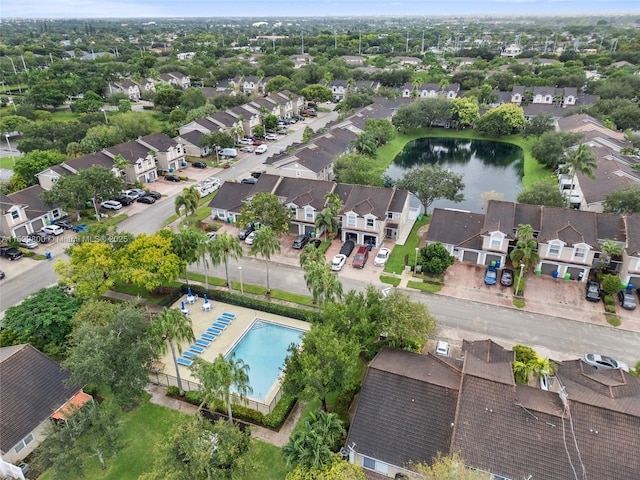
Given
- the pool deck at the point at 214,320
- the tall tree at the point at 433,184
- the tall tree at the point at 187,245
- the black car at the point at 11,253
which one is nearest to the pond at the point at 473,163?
the tall tree at the point at 433,184

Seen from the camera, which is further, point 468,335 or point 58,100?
point 58,100

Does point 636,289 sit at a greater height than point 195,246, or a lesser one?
lesser

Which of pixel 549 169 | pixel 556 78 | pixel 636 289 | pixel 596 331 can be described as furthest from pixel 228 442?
pixel 556 78

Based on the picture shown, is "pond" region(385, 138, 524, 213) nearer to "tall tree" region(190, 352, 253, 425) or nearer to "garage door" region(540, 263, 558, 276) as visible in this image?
"garage door" region(540, 263, 558, 276)

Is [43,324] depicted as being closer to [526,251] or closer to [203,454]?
[203,454]

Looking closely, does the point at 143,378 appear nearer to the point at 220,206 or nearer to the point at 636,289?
Result: the point at 220,206

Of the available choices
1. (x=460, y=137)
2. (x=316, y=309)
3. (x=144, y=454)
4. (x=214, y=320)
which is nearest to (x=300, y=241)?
(x=316, y=309)

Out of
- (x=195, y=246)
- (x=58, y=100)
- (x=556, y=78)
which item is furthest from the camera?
(x=556, y=78)
